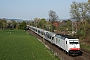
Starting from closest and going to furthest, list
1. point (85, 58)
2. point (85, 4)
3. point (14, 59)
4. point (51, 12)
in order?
point (14, 59), point (85, 58), point (85, 4), point (51, 12)

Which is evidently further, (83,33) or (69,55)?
(83,33)

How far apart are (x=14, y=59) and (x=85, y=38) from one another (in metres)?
33.9

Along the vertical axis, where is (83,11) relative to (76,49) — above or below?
above

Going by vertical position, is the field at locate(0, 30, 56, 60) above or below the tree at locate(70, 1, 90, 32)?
below

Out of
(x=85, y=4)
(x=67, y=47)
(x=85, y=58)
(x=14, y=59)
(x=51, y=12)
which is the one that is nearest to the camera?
(x=14, y=59)

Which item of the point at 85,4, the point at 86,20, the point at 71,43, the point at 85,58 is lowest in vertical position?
the point at 85,58

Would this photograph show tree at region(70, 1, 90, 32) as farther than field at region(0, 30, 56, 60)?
Yes

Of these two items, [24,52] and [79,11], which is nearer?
[24,52]

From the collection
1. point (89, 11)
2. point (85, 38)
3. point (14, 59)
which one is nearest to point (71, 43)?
point (14, 59)

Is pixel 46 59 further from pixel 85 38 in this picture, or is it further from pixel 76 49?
pixel 85 38

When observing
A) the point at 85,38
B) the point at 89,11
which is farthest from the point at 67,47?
the point at 89,11

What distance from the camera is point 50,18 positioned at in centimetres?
11494

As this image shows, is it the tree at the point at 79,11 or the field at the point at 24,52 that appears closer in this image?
the field at the point at 24,52

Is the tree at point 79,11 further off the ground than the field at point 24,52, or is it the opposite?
the tree at point 79,11
